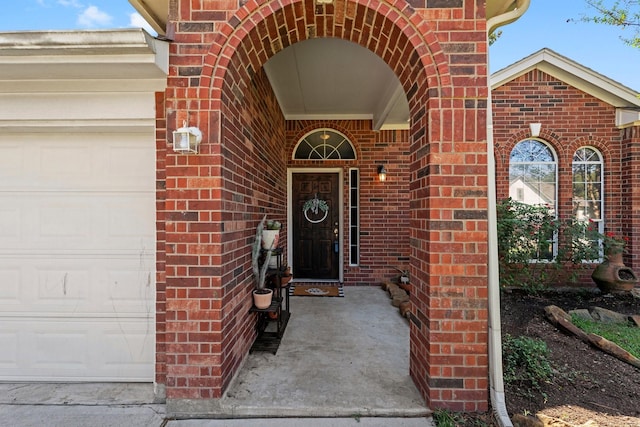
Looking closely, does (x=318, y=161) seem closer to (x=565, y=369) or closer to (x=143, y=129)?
(x=143, y=129)

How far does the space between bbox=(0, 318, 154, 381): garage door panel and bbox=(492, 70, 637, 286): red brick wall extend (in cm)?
567

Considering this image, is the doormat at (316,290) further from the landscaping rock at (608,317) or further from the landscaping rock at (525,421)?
the landscaping rock at (608,317)

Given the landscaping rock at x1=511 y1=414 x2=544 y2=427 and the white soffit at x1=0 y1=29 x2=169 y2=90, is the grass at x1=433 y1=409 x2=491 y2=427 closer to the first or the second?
the landscaping rock at x1=511 y1=414 x2=544 y2=427

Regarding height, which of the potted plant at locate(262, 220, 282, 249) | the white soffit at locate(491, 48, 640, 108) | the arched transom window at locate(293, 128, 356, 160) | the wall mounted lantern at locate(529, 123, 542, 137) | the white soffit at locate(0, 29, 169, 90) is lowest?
the potted plant at locate(262, 220, 282, 249)

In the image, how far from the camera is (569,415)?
1.95 meters

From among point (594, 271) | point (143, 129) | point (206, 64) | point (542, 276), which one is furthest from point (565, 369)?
point (143, 129)

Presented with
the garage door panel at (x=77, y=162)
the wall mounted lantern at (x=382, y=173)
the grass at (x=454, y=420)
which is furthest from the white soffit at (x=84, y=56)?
the wall mounted lantern at (x=382, y=173)

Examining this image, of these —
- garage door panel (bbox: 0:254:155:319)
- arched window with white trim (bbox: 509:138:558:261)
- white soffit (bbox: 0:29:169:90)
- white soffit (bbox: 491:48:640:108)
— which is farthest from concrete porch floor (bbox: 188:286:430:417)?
white soffit (bbox: 491:48:640:108)

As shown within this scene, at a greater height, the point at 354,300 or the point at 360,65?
the point at 360,65

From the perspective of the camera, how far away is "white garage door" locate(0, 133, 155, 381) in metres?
2.38

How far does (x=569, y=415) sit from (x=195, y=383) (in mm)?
2563

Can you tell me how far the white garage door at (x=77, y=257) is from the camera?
2.38 meters

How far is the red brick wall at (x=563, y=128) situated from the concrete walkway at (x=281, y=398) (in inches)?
167

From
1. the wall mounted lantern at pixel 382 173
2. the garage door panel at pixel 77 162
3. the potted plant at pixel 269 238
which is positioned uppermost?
the wall mounted lantern at pixel 382 173
